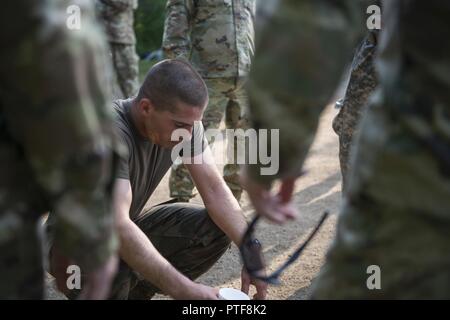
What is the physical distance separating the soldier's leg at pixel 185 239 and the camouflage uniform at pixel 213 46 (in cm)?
155

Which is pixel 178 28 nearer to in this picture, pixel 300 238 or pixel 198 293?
pixel 300 238

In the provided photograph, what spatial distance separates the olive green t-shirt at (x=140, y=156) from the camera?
3.23 m

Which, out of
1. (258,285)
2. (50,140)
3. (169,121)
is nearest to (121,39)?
(169,121)

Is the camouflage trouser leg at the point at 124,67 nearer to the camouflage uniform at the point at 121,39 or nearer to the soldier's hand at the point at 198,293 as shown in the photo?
the camouflage uniform at the point at 121,39

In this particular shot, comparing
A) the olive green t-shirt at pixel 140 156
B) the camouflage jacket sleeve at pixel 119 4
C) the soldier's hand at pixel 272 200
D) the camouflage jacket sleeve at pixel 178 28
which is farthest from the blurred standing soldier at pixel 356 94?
the camouflage jacket sleeve at pixel 119 4

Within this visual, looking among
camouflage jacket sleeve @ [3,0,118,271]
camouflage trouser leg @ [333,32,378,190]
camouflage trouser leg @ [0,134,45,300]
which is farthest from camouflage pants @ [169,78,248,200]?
camouflage jacket sleeve @ [3,0,118,271]

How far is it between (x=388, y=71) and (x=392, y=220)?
0.36m

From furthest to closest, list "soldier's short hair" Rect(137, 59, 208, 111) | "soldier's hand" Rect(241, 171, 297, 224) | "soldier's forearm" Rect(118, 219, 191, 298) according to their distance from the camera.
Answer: "soldier's short hair" Rect(137, 59, 208, 111) → "soldier's forearm" Rect(118, 219, 191, 298) → "soldier's hand" Rect(241, 171, 297, 224)

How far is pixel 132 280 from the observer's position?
3.29m

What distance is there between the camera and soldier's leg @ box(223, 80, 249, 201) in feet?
16.9

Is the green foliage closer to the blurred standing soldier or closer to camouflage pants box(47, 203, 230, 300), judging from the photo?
the blurred standing soldier

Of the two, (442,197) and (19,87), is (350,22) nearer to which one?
(442,197)

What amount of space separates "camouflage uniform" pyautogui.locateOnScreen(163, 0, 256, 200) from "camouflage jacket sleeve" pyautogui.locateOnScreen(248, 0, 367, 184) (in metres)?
3.22
